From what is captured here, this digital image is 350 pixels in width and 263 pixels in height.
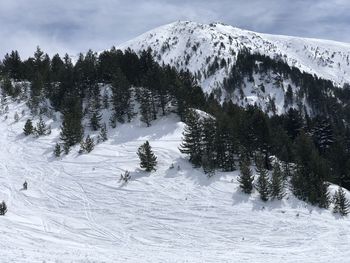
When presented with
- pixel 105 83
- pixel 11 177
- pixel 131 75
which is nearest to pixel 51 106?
pixel 105 83

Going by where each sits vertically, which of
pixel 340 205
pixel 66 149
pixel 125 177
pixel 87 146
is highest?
pixel 87 146

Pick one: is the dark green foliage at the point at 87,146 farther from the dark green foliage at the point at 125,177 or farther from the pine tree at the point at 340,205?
the pine tree at the point at 340,205

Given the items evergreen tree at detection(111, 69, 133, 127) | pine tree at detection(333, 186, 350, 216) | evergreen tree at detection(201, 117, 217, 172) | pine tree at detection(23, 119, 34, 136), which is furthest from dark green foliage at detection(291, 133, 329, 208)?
pine tree at detection(23, 119, 34, 136)

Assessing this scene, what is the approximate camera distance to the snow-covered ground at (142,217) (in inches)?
763

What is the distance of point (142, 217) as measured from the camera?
25.4 m

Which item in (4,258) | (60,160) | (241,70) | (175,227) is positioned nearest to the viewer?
(4,258)

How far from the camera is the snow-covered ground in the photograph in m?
19.4

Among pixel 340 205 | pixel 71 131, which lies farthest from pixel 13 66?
pixel 340 205

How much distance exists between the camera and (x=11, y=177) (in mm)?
31375

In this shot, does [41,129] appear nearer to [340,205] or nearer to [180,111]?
[180,111]

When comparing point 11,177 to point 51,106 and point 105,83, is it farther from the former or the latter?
point 105,83

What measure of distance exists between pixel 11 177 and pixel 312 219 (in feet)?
75.5

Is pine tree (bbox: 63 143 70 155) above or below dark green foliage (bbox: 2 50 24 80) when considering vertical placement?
below

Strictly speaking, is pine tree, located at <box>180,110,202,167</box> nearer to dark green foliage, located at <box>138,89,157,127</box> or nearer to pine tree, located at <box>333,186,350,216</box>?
dark green foliage, located at <box>138,89,157,127</box>
